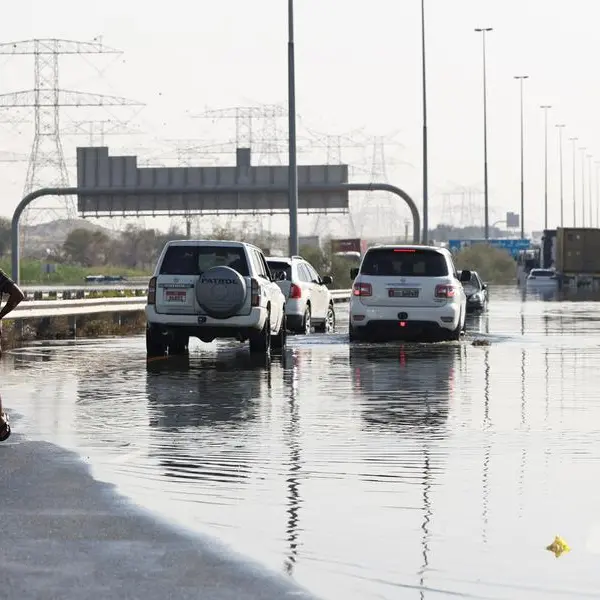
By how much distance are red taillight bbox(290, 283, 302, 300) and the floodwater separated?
7719 mm

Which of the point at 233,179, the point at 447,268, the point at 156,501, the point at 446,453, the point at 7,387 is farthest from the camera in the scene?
the point at 233,179

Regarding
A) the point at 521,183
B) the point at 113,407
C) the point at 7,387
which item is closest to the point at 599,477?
the point at 113,407

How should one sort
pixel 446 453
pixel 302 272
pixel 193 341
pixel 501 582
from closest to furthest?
pixel 501 582
pixel 446 453
pixel 193 341
pixel 302 272

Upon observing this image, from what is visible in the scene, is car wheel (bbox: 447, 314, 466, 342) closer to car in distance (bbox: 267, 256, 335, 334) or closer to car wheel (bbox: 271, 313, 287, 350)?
car in distance (bbox: 267, 256, 335, 334)

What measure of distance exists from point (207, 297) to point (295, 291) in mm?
8746

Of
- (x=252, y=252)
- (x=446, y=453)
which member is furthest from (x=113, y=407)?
(x=252, y=252)

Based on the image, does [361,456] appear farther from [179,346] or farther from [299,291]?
[299,291]

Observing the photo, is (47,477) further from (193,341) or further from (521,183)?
(521,183)

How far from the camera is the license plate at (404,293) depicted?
105ft

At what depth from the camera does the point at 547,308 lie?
59.3m

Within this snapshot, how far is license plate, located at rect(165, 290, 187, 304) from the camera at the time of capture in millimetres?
27844

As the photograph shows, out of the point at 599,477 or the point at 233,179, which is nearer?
the point at 599,477

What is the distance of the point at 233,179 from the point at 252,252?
216ft

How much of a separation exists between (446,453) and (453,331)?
61.4 feet
